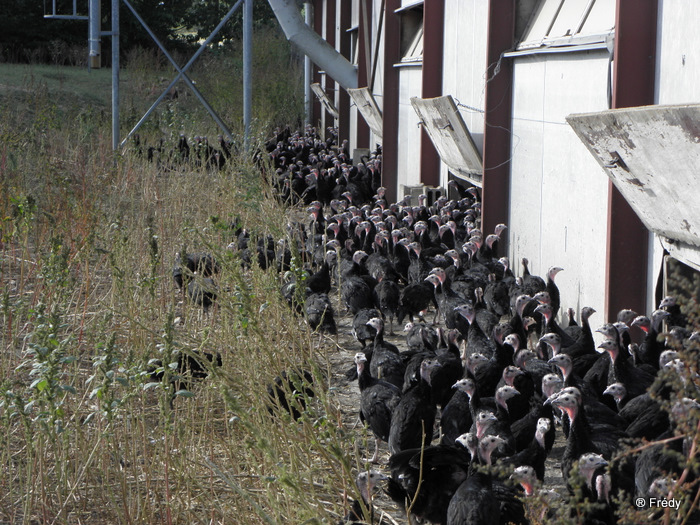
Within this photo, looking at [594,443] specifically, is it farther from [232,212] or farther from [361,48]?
[361,48]

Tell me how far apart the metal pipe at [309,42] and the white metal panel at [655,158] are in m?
9.01

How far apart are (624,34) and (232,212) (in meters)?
5.07

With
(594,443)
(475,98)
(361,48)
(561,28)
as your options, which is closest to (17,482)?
(594,443)

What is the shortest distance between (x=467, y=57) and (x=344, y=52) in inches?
418

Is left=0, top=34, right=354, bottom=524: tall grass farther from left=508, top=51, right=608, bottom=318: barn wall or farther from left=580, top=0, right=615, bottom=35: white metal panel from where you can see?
left=580, top=0, right=615, bottom=35: white metal panel

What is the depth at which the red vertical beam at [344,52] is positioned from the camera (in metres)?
18.6

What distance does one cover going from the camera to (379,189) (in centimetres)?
1260

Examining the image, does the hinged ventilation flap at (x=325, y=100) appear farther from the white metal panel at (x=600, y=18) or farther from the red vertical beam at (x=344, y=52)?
the white metal panel at (x=600, y=18)

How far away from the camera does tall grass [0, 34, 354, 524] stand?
3.27m

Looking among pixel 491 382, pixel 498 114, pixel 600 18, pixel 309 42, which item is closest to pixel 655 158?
pixel 491 382

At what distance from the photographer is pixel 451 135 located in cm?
906

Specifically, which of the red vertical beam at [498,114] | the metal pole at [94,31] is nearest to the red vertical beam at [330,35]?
the metal pole at [94,31]

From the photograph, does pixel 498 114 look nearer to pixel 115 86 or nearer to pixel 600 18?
pixel 600 18

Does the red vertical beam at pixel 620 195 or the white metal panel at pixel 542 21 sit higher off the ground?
the white metal panel at pixel 542 21
